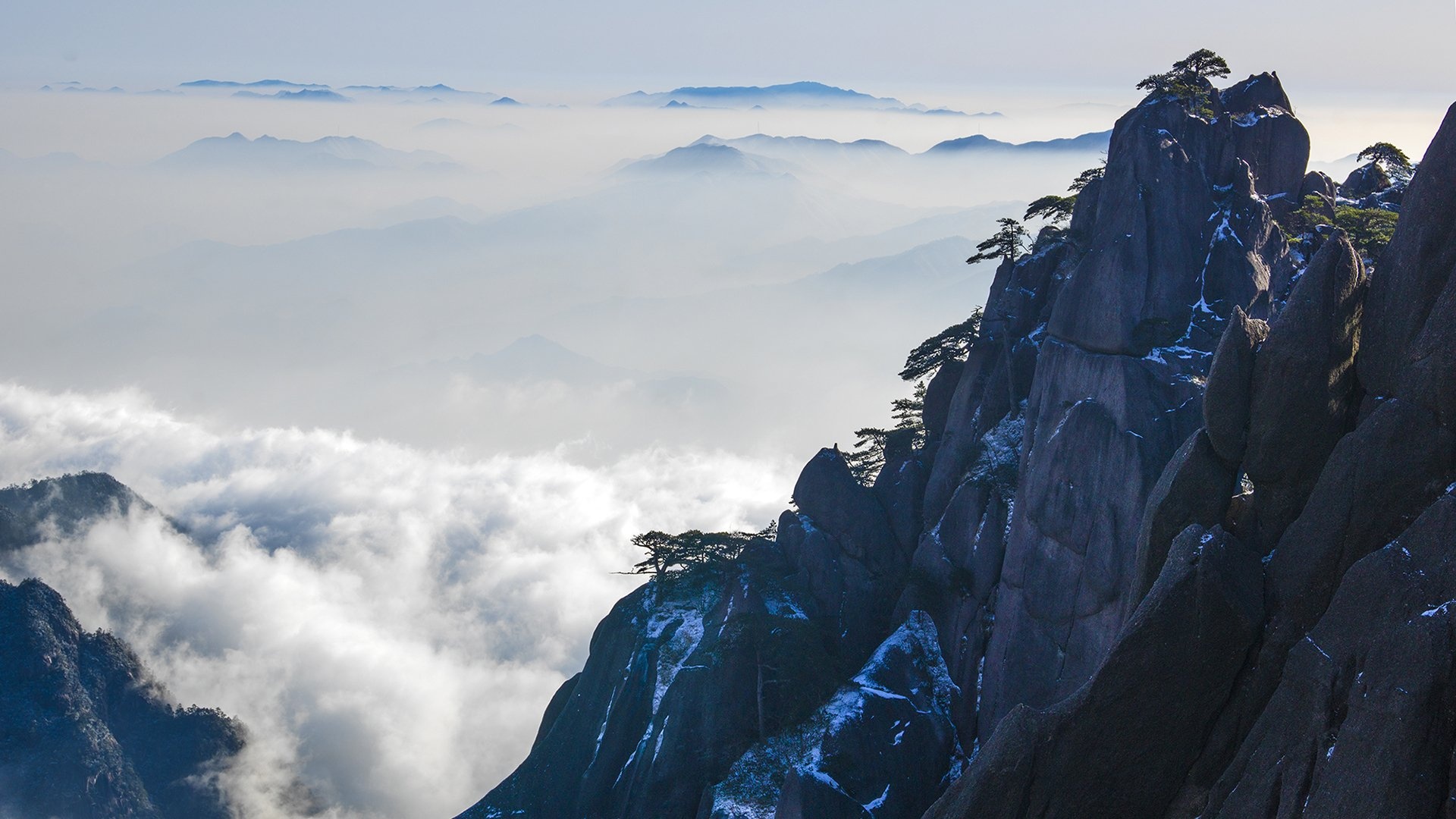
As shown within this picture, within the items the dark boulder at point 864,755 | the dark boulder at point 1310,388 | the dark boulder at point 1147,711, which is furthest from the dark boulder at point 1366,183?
the dark boulder at point 1147,711

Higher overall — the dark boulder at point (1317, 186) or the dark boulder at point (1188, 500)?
the dark boulder at point (1317, 186)

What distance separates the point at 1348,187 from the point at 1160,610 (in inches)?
2229

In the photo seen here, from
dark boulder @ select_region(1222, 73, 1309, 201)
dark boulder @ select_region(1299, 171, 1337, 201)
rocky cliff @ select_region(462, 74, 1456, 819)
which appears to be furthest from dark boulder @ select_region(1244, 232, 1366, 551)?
dark boulder @ select_region(1299, 171, 1337, 201)

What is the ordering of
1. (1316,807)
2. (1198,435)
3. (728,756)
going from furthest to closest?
(728,756)
(1198,435)
(1316,807)

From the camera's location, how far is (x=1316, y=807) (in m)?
21.7

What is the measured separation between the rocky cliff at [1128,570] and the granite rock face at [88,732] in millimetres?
68608

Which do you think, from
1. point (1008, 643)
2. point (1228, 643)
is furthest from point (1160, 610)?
point (1008, 643)

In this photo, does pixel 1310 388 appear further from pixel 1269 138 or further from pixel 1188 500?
pixel 1269 138

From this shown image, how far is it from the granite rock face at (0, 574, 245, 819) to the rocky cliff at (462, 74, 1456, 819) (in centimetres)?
6861

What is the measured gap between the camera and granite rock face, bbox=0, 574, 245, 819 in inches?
3969

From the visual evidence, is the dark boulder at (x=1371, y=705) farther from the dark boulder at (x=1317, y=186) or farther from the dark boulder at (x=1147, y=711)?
the dark boulder at (x=1317, y=186)

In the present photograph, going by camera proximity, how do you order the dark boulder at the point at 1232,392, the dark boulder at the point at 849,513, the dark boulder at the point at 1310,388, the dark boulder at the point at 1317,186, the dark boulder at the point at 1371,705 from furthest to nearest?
the dark boulder at the point at 849,513 → the dark boulder at the point at 1317,186 → the dark boulder at the point at 1232,392 → the dark boulder at the point at 1310,388 → the dark boulder at the point at 1371,705

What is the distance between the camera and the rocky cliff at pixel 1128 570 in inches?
955

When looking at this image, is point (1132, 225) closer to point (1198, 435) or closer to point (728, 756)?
point (1198, 435)
